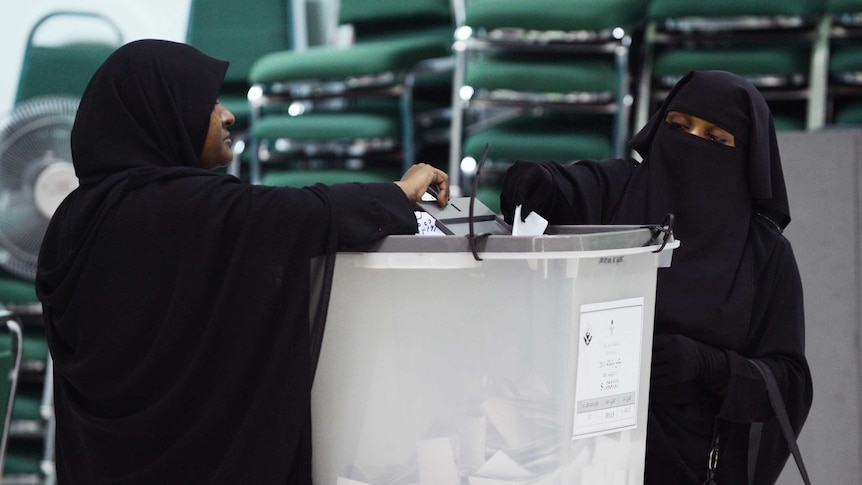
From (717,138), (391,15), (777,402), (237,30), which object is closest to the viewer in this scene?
(777,402)

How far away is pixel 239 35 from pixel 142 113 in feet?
8.25

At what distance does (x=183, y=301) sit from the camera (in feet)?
4.03

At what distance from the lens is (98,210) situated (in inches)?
51.6

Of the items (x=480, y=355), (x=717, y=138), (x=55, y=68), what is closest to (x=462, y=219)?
(x=480, y=355)

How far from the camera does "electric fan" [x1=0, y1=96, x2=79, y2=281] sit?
2.95 meters

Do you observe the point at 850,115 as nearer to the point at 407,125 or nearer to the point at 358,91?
the point at 407,125

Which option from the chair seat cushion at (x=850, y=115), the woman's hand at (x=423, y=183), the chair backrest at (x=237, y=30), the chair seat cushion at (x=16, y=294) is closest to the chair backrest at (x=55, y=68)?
the chair backrest at (x=237, y=30)

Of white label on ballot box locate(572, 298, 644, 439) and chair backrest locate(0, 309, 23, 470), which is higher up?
white label on ballot box locate(572, 298, 644, 439)

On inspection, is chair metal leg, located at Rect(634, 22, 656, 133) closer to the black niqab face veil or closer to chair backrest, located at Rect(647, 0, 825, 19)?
chair backrest, located at Rect(647, 0, 825, 19)

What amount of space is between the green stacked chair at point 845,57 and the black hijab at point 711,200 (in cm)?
135

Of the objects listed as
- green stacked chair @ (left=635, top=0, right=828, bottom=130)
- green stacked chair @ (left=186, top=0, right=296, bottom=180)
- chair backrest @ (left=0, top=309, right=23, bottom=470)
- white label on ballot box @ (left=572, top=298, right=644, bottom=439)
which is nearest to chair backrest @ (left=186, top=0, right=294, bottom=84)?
green stacked chair @ (left=186, top=0, right=296, bottom=180)

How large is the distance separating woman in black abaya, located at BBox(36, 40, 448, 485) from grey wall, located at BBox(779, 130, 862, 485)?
3.45 ft

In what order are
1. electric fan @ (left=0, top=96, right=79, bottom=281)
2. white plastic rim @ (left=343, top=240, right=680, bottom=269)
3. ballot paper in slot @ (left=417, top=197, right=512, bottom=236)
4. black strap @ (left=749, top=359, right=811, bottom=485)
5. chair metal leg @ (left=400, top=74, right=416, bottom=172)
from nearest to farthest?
white plastic rim @ (left=343, top=240, right=680, bottom=269) → ballot paper in slot @ (left=417, top=197, right=512, bottom=236) → black strap @ (left=749, top=359, right=811, bottom=485) → electric fan @ (left=0, top=96, right=79, bottom=281) → chair metal leg @ (left=400, top=74, right=416, bottom=172)

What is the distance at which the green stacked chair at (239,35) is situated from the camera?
3791 millimetres
